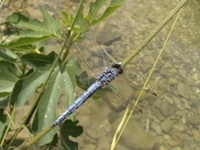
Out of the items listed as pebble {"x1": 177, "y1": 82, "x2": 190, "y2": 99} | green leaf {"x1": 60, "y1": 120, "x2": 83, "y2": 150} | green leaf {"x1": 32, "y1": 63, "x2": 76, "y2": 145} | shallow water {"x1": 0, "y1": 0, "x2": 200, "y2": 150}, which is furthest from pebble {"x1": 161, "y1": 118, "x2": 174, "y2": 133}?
green leaf {"x1": 32, "y1": 63, "x2": 76, "y2": 145}

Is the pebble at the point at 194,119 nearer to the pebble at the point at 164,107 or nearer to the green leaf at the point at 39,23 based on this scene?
the pebble at the point at 164,107

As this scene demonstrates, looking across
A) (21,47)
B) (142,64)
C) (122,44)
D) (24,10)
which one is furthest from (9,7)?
(21,47)

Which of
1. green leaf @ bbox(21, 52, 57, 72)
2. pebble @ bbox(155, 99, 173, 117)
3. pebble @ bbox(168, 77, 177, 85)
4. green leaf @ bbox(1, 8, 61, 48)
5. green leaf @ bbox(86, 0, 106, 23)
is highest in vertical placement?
green leaf @ bbox(86, 0, 106, 23)

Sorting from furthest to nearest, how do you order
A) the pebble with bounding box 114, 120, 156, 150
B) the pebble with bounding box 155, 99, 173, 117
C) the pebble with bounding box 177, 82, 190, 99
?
the pebble with bounding box 177, 82, 190, 99 → the pebble with bounding box 155, 99, 173, 117 → the pebble with bounding box 114, 120, 156, 150

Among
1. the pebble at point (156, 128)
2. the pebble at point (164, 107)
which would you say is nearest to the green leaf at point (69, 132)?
the pebble at point (156, 128)

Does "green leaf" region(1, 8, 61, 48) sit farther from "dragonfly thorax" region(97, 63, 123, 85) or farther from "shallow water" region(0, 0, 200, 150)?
"shallow water" region(0, 0, 200, 150)

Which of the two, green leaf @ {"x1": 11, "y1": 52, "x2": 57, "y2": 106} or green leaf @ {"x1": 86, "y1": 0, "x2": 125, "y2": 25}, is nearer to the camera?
green leaf @ {"x1": 86, "y1": 0, "x2": 125, "y2": 25}

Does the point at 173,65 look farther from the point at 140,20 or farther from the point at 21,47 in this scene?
the point at 21,47
